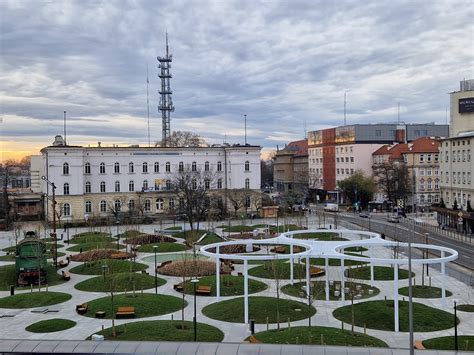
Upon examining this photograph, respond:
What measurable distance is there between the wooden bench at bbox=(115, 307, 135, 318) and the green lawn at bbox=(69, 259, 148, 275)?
11.9 meters

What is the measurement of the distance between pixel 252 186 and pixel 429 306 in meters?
56.8

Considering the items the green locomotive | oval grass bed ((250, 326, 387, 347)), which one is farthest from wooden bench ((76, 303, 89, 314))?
oval grass bed ((250, 326, 387, 347))

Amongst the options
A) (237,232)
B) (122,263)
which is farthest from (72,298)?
(237,232)

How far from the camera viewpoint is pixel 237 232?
63.2 m

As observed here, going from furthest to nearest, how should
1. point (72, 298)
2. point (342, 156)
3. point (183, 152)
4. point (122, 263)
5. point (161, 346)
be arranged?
point (342, 156), point (183, 152), point (122, 263), point (72, 298), point (161, 346)

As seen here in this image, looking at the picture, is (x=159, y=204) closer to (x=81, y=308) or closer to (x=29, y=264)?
(x=29, y=264)

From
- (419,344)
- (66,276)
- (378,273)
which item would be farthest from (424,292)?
(66,276)

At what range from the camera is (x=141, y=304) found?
2994 centimetres

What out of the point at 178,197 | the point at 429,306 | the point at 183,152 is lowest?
the point at 429,306

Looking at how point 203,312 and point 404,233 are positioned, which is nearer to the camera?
point 203,312

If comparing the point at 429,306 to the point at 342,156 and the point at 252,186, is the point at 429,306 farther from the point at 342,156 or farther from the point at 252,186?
the point at 342,156

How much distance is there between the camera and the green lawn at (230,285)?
109 feet

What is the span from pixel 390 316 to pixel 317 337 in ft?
17.8

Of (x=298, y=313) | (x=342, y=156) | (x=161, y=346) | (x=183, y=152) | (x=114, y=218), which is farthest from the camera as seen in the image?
(x=342, y=156)
